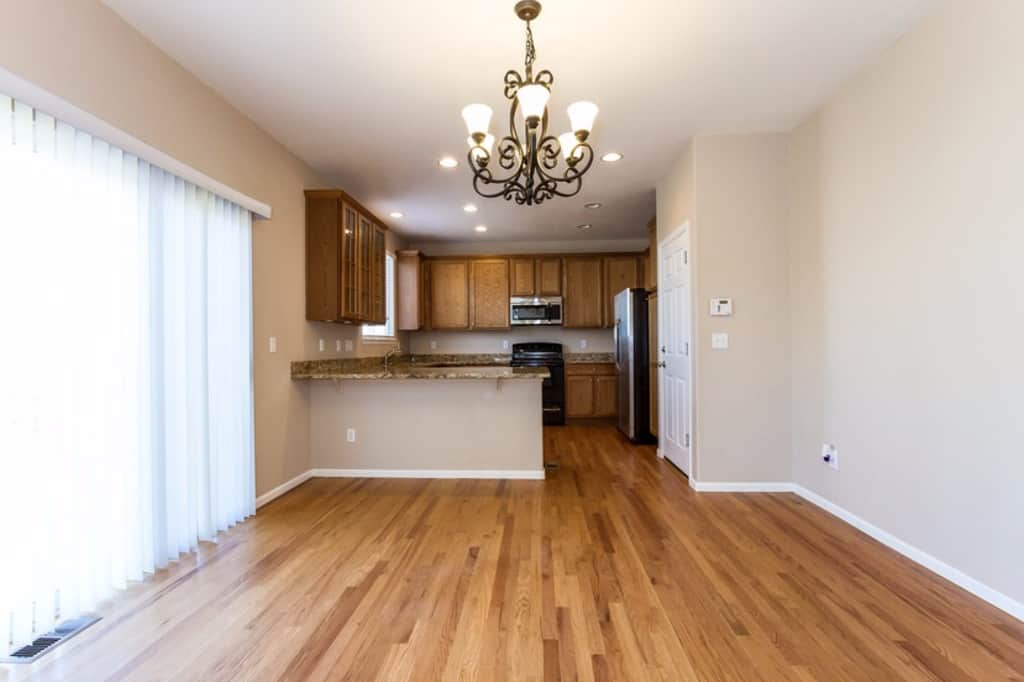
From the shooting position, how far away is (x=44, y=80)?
1784 millimetres

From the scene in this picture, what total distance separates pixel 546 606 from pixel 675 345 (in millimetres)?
2745

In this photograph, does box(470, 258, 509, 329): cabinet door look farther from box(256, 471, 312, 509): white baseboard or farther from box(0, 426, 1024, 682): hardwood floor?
box(0, 426, 1024, 682): hardwood floor

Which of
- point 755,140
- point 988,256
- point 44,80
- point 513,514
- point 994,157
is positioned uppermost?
point 755,140

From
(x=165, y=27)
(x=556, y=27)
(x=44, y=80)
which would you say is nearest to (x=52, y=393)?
(x=44, y=80)

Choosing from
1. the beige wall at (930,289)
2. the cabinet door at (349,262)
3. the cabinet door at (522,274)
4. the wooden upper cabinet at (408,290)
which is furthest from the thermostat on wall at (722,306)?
the wooden upper cabinet at (408,290)

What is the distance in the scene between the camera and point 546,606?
196 centimetres

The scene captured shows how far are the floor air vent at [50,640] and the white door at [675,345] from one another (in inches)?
143

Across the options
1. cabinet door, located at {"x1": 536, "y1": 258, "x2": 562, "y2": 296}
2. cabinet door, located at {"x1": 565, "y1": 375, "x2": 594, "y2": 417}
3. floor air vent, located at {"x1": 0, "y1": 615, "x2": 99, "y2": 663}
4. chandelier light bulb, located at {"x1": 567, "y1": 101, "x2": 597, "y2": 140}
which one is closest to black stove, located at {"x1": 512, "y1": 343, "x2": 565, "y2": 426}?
cabinet door, located at {"x1": 565, "y1": 375, "x2": 594, "y2": 417}

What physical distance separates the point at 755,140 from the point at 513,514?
318cm

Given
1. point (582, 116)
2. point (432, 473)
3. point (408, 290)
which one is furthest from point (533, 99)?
point (408, 290)

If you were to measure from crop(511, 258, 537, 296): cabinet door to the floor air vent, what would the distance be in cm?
535

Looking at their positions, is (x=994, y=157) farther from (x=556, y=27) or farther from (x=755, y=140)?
(x=556, y=27)

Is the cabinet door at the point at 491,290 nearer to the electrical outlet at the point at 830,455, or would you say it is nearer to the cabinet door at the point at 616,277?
the cabinet door at the point at 616,277

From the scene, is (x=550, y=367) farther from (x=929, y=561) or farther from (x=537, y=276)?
(x=929, y=561)
